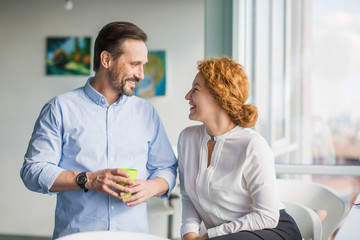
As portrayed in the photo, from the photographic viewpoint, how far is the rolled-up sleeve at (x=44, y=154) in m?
1.56

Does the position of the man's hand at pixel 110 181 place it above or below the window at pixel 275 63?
below

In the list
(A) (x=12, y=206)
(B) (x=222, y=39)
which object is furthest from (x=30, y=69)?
(B) (x=222, y=39)

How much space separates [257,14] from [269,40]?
0.19m

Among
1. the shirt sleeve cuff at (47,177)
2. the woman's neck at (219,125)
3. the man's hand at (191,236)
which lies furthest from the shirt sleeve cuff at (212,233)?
the shirt sleeve cuff at (47,177)

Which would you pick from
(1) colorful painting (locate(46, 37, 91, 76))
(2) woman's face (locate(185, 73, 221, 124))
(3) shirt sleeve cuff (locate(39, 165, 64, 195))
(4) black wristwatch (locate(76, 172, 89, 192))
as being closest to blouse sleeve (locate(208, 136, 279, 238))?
(2) woman's face (locate(185, 73, 221, 124))

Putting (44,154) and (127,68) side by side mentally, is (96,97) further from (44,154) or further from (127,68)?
(44,154)

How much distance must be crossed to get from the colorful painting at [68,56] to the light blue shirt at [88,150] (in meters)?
3.07

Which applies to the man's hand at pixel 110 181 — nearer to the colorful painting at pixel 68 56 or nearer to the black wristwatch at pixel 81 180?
the black wristwatch at pixel 81 180

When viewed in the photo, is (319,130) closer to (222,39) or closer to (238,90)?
(222,39)

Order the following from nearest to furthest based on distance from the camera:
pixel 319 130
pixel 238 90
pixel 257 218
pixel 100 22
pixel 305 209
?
1. pixel 257 218
2. pixel 238 90
3. pixel 305 209
4. pixel 319 130
5. pixel 100 22

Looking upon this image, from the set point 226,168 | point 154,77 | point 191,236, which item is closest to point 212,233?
point 191,236

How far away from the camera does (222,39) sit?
261 centimetres

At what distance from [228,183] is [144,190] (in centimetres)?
33

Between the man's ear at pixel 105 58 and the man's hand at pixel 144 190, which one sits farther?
the man's ear at pixel 105 58
